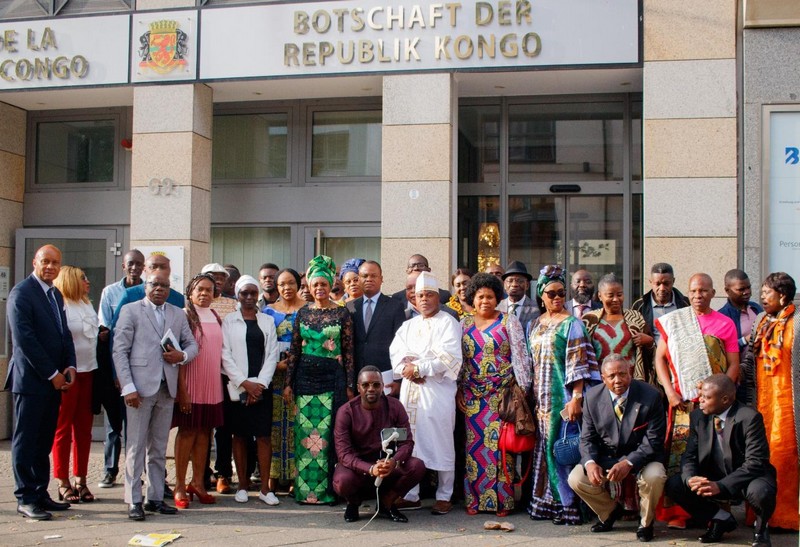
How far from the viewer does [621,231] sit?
1023 cm

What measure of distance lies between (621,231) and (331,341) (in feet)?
14.3

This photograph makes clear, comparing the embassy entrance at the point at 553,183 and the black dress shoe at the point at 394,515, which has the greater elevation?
the embassy entrance at the point at 553,183

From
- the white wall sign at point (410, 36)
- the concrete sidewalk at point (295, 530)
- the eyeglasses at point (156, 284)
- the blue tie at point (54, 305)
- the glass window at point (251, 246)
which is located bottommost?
the concrete sidewalk at point (295, 530)

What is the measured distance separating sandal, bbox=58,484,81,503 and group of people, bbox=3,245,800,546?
0.02 m

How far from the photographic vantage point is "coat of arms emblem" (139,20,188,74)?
10.0m

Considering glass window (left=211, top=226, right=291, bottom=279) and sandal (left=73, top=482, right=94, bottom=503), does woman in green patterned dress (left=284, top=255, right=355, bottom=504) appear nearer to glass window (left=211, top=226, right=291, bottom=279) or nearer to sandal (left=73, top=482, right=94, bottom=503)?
sandal (left=73, top=482, right=94, bottom=503)

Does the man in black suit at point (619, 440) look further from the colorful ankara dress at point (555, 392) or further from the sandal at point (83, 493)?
the sandal at point (83, 493)

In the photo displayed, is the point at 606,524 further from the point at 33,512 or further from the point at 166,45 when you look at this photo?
the point at 166,45

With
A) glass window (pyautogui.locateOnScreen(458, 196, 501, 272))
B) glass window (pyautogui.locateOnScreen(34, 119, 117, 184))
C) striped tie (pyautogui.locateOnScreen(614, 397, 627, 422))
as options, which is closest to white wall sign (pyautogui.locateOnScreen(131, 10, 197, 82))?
glass window (pyautogui.locateOnScreen(34, 119, 117, 184))

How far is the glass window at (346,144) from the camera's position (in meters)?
10.8

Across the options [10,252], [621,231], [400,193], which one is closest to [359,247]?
[400,193]

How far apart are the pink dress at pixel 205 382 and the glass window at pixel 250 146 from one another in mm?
4028

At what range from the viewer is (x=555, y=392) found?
684 centimetres

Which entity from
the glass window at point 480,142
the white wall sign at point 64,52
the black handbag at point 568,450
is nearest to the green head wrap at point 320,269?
the black handbag at point 568,450
